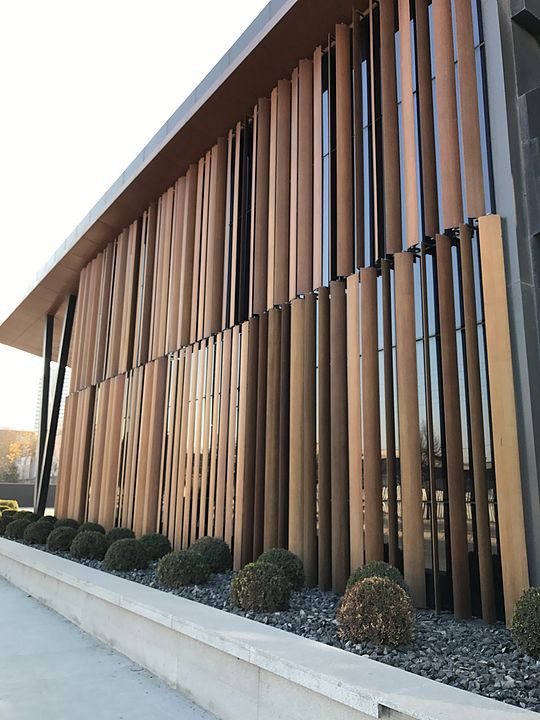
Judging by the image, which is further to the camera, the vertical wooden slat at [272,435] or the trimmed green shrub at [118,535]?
the trimmed green shrub at [118,535]

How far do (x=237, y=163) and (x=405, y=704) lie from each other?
1065 cm

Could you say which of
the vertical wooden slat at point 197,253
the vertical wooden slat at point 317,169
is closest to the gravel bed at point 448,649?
the vertical wooden slat at point 317,169

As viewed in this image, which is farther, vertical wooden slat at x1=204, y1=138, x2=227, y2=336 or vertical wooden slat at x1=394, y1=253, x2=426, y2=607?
vertical wooden slat at x1=204, y1=138, x2=227, y2=336

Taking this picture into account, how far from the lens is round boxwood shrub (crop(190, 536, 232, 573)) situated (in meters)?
8.57

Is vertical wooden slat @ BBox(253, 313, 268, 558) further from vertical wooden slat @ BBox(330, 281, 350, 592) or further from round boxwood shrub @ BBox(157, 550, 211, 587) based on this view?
vertical wooden slat @ BBox(330, 281, 350, 592)

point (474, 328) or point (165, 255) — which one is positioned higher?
point (165, 255)

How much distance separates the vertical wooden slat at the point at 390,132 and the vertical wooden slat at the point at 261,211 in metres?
2.97

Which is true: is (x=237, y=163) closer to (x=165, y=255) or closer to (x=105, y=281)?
(x=165, y=255)

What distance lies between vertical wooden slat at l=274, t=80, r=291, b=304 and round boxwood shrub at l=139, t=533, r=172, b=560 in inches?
190

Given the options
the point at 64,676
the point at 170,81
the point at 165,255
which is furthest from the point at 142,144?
the point at 64,676

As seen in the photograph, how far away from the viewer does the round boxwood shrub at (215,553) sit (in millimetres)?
8570

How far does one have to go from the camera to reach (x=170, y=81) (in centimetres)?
1239

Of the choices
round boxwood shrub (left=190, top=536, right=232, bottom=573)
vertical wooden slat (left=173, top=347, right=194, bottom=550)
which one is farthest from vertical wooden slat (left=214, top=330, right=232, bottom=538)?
vertical wooden slat (left=173, top=347, right=194, bottom=550)

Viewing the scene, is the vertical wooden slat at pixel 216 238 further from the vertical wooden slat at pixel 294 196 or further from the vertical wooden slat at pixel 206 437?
the vertical wooden slat at pixel 294 196
